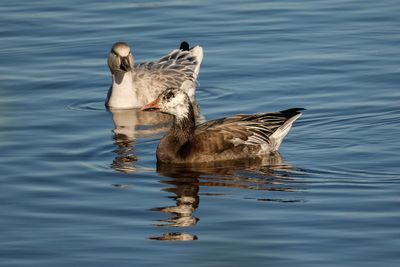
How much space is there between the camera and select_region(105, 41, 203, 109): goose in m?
17.0

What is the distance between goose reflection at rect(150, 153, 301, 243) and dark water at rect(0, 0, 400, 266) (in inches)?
1.3

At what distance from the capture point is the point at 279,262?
30.6ft

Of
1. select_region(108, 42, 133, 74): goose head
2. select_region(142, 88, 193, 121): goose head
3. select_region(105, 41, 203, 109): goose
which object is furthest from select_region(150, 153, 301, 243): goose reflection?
select_region(108, 42, 133, 74): goose head

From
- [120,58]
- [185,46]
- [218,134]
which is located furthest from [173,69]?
[218,134]

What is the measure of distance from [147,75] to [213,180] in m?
5.18

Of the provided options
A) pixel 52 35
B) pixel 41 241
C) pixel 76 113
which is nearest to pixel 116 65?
pixel 76 113

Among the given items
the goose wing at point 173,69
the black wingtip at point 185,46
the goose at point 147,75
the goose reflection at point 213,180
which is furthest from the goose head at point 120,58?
the goose reflection at point 213,180

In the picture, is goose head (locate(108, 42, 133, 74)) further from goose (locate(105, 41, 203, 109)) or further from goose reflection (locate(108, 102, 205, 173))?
goose reflection (locate(108, 102, 205, 173))

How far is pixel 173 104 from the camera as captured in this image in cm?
1405

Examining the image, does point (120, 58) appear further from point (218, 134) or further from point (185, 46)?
point (218, 134)

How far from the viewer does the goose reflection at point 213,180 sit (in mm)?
11414

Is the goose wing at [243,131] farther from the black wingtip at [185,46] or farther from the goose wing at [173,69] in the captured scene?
the black wingtip at [185,46]

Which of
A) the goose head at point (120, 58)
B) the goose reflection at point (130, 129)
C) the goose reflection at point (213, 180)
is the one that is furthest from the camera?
the goose head at point (120, 58)

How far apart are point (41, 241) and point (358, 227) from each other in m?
2.85
